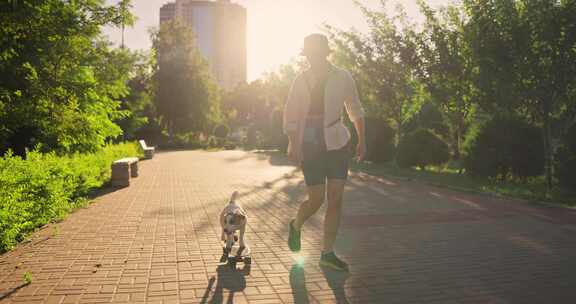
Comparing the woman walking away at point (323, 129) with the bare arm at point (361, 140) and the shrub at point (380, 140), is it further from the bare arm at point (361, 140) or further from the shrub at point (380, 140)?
the shrub at point (380, 140)

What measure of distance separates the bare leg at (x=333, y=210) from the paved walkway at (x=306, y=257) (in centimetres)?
33

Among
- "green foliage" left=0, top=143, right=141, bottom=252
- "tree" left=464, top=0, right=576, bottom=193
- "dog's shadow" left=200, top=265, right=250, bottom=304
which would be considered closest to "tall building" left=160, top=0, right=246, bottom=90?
"tree" left=464, top=0, right=576, bottom=193

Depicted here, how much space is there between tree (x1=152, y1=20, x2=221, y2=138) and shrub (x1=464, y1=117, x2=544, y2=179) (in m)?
43.2

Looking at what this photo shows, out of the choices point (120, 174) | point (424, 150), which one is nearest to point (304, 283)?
point (120, 174)

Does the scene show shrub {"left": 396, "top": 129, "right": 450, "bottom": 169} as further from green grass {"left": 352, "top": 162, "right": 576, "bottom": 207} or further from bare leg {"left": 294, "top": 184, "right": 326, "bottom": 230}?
bare leg {"left": 294, "top": 184, "right": 326, "bottom": 230}

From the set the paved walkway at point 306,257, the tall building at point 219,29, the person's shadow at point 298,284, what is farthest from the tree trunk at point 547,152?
the tall building at point 219,29

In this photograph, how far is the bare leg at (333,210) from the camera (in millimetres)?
4895

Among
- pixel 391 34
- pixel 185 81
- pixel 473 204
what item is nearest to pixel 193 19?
pixel 185 81

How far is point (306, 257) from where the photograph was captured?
5.59 metres

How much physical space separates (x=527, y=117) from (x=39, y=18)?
1338cm

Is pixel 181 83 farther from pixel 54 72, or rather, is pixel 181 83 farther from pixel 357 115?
pixel 357 115

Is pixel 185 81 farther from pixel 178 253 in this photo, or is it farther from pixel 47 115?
pixel 178 253

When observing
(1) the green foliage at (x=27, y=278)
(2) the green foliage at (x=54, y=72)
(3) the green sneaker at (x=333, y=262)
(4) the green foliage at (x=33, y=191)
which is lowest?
(1) the green foliage at (x=27, y=278)

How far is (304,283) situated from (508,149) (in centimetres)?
1094
